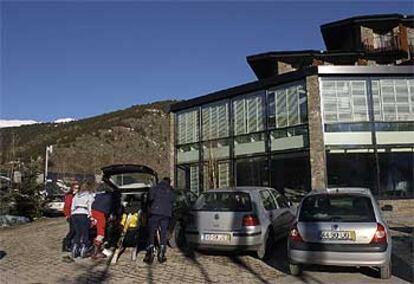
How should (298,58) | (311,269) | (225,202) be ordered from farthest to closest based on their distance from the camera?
(298,58)
(225,202)
(311,269)

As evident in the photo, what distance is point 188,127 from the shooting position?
2656 centimetres

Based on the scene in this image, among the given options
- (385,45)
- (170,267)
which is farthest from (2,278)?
(385,45)

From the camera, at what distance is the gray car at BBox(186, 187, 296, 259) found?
415 inches

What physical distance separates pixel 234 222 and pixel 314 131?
35.1ft

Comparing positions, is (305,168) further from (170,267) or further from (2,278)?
(2,278)

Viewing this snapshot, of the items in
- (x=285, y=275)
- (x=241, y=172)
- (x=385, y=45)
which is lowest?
(x=285, y=275)

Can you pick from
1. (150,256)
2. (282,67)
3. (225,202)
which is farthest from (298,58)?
(150,256)

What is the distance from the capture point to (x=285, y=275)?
9258 mm

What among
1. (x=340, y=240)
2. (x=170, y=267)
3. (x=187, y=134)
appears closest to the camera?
(x=340, y=240)

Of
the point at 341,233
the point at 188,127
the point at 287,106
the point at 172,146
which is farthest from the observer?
the point at 172,146

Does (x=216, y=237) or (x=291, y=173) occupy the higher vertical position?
(x=291, y=173)

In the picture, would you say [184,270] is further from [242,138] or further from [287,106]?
[242,138]

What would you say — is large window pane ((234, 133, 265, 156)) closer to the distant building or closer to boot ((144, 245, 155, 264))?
the distant building

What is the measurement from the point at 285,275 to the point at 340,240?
1.35 meters
